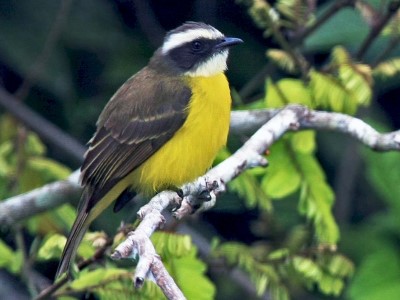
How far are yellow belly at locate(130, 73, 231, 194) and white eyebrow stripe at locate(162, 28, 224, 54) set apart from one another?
270mm

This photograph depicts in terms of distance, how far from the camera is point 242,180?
4.95 m

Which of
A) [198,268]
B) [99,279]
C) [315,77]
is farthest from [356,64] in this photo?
[99,279]

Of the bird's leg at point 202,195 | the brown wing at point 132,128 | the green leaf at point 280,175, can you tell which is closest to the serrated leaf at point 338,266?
the green leaf at point 280,175

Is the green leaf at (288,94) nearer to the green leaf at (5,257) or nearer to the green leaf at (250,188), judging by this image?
the green leaf at (250,188)

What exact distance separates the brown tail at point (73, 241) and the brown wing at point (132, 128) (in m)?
0.06

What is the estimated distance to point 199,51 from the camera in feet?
16.4

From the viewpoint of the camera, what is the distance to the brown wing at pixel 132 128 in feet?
15.5

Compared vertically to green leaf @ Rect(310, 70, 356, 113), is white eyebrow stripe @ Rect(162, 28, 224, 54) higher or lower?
higher

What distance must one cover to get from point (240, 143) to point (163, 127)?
784 mm

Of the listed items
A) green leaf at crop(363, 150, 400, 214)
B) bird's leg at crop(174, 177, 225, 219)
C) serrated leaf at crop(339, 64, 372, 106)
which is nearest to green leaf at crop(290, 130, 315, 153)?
serrated leaf at crop(339, 64, 372, 106)

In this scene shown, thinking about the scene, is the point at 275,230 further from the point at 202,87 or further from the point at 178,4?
the point at 178,4

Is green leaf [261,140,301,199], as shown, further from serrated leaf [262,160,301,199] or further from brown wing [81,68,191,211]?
brown wing [81,68,191,211]

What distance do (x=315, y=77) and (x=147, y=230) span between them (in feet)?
5.01

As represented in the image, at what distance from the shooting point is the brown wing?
473 centimetres
